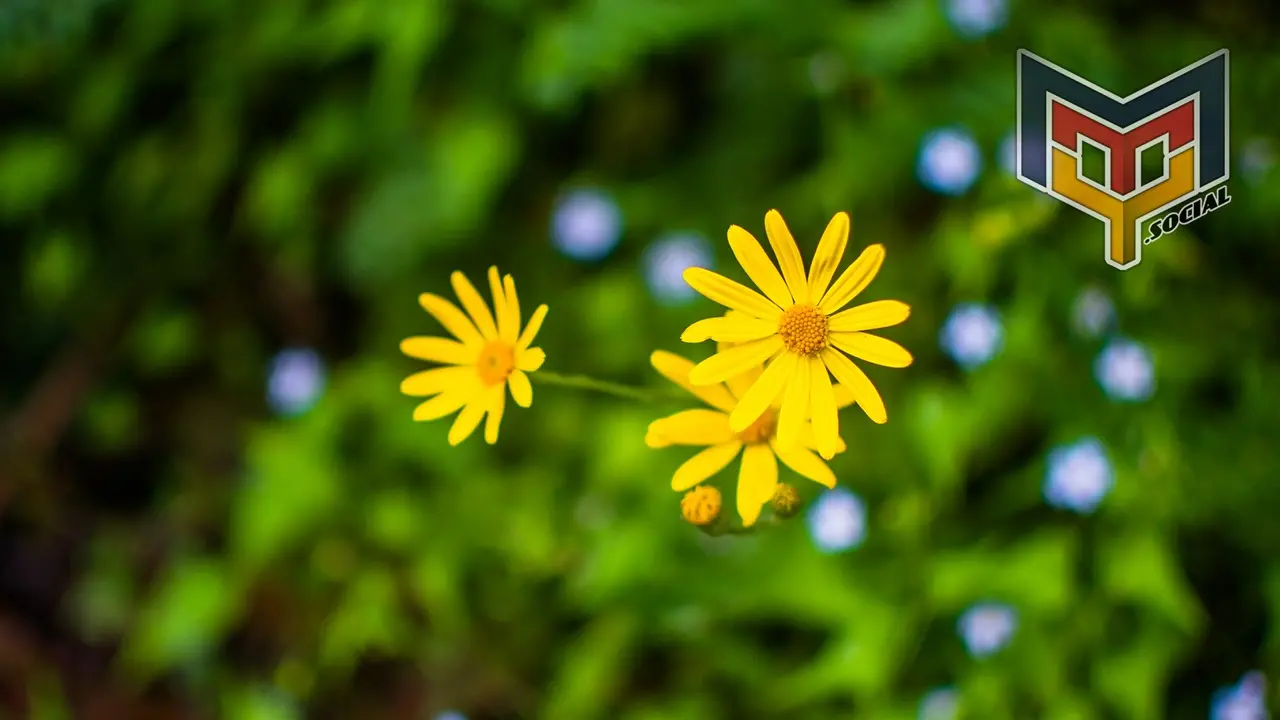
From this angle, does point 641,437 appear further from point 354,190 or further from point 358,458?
point 354,190

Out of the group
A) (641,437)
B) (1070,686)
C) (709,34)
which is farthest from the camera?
(709,34)

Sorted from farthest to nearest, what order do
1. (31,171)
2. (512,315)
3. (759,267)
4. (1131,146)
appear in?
(31,171) → (1131,146) → (512,315) → (759,267)

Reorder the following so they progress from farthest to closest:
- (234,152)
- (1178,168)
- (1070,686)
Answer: (234,152), (1070,686), (1178,168)

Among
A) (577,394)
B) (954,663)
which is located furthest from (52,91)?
(954,663)

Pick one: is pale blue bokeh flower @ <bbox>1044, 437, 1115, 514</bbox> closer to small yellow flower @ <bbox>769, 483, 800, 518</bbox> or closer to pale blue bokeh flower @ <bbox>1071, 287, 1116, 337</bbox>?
pale blue bokeh flower @ <bbox>1071, 287, 1116, 337</bbox>

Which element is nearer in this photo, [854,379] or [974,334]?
[854,379]

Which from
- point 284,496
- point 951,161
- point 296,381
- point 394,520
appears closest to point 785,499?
point 951,161

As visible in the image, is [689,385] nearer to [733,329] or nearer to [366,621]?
[733,329]

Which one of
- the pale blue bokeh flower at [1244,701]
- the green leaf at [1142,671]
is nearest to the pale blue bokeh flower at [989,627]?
the green leaf at [1142,671]
